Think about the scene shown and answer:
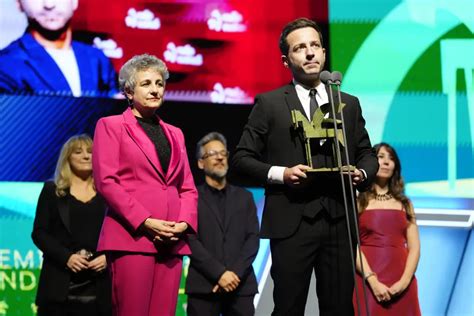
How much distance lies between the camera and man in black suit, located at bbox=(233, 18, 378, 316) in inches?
122

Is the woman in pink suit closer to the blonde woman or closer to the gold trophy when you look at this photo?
the gold trophy

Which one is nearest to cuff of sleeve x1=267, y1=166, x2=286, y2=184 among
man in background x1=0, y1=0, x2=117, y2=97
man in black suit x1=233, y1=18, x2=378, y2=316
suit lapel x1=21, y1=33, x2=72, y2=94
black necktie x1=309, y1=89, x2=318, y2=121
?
man in black suit x1=233, y1=18, x2=378, y2=316

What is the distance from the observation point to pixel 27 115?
18.5 feet

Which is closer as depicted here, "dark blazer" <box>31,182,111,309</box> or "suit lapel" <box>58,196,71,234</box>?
"dark blazer" <box>31,182,111,309</box>

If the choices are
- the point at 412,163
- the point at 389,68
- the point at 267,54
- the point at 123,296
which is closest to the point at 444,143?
the point at 412,163

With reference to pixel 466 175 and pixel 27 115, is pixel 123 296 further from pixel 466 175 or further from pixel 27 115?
pixel 466 175

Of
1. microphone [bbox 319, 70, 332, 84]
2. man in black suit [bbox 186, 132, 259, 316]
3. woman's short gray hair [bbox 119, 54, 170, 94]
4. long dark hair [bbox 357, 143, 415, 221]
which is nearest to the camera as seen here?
microphone [bbox 319, 70, 332, 84]

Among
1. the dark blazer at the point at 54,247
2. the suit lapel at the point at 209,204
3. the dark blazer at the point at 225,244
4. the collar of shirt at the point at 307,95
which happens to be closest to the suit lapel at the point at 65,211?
the dark blazer at the point at 54,247

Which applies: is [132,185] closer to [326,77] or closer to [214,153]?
[326,77]

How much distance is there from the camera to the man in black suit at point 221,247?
193 inches

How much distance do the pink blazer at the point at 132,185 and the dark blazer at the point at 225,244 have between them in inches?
59.9

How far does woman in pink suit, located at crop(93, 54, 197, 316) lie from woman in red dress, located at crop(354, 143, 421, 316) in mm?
1874

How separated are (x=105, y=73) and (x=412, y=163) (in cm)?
220

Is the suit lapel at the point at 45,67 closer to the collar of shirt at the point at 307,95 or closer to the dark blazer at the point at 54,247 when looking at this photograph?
the dark blazer at the point at 54,247
